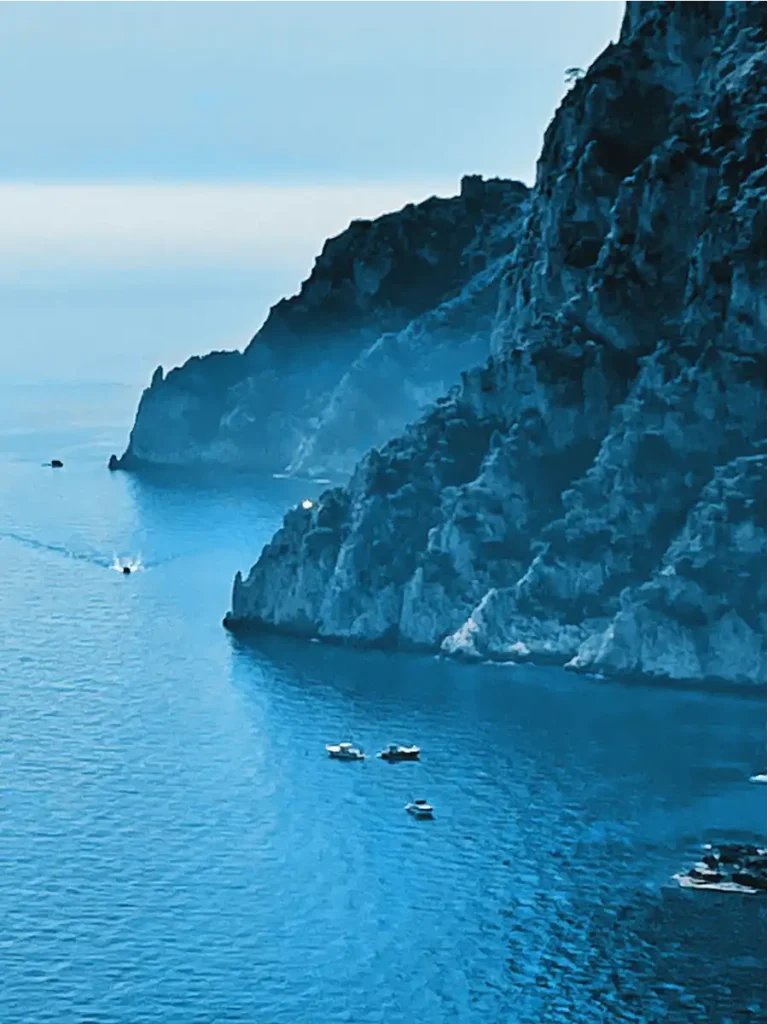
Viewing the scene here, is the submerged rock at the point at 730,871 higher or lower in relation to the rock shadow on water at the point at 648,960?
higher

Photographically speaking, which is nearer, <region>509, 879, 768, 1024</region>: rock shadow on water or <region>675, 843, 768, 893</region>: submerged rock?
<region>509, 879, 768, 1024</region>: rock shadow on water

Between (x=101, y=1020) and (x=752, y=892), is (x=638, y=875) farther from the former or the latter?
(x=101, y=1020)

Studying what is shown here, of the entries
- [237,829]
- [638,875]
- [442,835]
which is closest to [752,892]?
[638,875]

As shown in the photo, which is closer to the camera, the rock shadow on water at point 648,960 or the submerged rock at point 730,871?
the rock shadow on water at point 648,960

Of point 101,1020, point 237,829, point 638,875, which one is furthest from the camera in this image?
point 237,829

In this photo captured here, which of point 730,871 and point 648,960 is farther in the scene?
point 730,871

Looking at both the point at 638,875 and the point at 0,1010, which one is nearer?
the point at 0,1010

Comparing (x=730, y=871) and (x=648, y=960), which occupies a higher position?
(x=730, y=871)

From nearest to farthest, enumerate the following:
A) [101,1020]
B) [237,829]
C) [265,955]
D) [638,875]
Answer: [101,1020], [265,955], [638,875], [237,829]

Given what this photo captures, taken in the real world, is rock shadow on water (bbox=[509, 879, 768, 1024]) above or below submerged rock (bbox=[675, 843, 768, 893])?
below

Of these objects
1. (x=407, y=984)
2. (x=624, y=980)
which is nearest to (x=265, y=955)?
(x=407, y=984)
